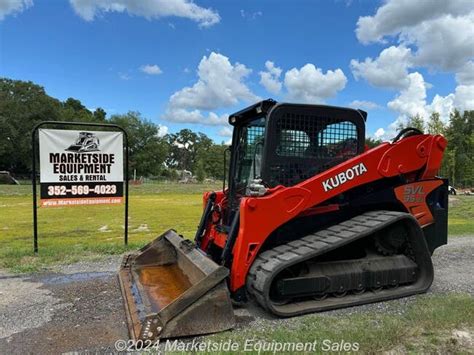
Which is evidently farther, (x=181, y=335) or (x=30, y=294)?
(x=30, y=294)

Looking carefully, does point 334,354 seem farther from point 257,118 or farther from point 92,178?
point 92,178

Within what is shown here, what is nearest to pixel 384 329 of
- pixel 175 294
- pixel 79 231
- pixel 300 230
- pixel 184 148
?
pixel 300 230

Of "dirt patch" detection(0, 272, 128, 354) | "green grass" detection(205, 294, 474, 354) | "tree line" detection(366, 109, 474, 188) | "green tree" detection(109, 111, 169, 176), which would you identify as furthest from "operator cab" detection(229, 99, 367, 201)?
"green tree" detection(109, 111, 169, 176)

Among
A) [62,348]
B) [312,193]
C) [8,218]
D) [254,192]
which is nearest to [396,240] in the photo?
[312,193]

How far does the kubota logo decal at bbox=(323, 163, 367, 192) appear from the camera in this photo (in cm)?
552

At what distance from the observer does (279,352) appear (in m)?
3.93

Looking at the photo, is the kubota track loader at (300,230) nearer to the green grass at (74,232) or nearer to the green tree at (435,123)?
the green grass at (74,232)

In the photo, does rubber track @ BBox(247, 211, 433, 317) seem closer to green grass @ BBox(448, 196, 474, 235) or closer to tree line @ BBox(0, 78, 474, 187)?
Answer: green grass @ BBox(448, 196, 474, 235)

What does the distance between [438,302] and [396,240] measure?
3.14 ft

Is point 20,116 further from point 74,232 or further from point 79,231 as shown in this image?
point 74,232

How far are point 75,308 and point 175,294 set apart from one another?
118cm

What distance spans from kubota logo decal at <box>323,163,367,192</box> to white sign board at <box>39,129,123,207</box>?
4.53 m

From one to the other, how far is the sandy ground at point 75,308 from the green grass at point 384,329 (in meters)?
0.21

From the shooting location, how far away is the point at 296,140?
575 cm
